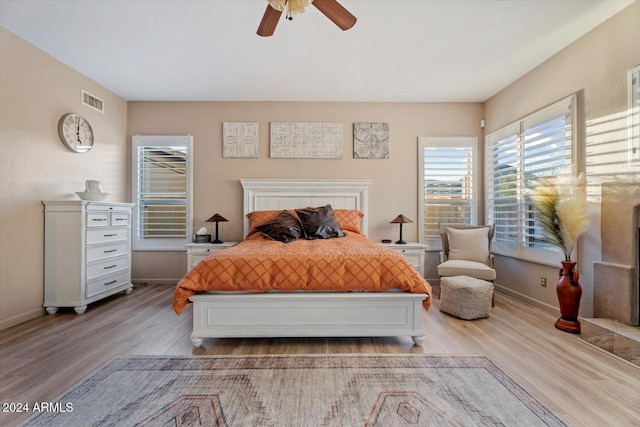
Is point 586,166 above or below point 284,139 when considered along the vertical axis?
below

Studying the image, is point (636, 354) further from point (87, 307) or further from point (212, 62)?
point (87, 307)

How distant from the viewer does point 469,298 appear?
2926mm

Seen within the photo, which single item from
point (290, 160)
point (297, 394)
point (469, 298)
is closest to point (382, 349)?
point (297, 394)

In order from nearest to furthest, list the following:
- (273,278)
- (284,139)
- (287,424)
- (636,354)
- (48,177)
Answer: (287,424)
(636,354)
(273,278)
(48,177)
(284,139)

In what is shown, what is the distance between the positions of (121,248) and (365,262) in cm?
327

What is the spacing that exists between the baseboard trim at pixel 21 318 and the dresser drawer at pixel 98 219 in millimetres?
988

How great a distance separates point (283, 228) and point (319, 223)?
47 centimetres

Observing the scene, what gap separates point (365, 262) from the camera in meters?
2.35

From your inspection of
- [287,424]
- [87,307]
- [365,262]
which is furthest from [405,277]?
[87,307]

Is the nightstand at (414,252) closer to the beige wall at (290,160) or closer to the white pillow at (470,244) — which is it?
the white pillow at (470,244)

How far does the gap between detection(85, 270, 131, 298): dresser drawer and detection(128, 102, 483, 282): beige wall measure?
0.60 m

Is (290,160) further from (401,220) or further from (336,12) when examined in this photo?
(336,12)

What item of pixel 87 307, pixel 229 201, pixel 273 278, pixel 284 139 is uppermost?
pixel 284 139

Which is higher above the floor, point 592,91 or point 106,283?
point 592,91
